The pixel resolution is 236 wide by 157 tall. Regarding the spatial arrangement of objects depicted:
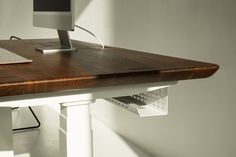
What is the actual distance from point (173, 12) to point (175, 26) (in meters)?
0.08

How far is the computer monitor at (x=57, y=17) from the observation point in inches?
56.9

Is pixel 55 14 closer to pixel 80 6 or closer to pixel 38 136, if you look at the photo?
pixel 38 136

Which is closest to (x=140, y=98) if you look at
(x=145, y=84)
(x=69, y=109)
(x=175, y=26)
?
(x=145, y=84)

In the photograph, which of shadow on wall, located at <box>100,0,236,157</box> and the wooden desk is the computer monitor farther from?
shadow on wall, located at <box>100,0,236,157</box>

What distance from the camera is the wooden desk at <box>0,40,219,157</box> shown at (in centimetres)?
89

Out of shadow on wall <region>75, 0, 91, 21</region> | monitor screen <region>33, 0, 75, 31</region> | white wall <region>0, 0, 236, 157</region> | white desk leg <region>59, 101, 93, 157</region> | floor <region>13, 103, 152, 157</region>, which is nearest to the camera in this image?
white desk leg <region>59, 101, 93, 157</region>

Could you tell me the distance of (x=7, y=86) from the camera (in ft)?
2.75

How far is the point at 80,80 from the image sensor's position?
926mm

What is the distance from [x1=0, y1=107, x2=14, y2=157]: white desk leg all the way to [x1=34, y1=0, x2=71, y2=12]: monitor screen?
47 cm

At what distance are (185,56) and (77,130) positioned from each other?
1.02 metres

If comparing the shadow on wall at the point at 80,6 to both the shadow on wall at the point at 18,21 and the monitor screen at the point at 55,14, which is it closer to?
the shadow on wall at the point at 18,21

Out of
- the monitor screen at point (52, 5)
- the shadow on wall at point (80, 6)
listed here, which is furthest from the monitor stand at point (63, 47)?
the shadow on wall at point (80, 6)

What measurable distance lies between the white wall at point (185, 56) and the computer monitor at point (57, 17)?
67 cm

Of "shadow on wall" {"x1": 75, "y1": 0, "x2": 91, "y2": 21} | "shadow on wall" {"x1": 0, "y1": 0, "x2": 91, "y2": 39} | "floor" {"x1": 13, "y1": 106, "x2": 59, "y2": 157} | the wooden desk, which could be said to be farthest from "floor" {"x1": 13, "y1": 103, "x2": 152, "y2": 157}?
the wooden desk
